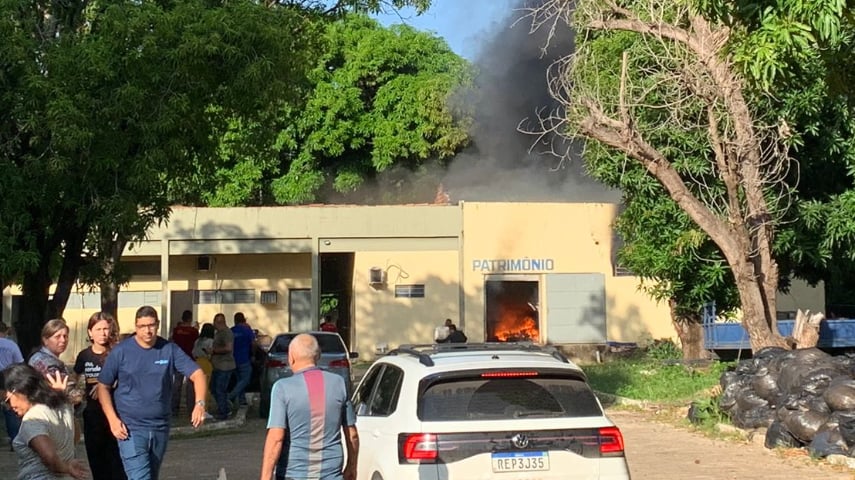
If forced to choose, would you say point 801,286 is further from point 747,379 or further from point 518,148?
point 747,379

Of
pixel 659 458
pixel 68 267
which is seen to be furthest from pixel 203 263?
pixel 659 458

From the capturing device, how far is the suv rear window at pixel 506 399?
6.61 metres

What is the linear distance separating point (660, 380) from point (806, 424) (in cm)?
857

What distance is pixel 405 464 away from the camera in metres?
6.48

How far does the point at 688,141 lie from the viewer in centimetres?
1933

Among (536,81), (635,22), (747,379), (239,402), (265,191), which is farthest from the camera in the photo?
(265,191)

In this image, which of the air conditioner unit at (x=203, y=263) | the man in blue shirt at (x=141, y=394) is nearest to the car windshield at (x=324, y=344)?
the man in blue shirt at (x=141, y=394)

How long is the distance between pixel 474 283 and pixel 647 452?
1769 cm

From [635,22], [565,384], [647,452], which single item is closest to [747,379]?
[647,452]

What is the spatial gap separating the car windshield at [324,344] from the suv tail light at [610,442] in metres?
11.1

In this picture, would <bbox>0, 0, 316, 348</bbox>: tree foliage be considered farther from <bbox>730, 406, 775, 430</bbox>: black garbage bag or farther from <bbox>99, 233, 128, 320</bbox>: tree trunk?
<bbox>730, 406, 775, 430</bbox>: black garbage bag

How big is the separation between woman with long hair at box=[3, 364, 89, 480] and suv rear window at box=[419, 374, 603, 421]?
2168 millimetres

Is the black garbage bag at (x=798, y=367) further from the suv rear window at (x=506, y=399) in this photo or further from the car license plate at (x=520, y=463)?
the car license plate at (x=520, y=463)

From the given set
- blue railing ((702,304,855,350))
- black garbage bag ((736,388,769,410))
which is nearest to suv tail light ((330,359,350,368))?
black garbage bag ((736,388,769,410))
